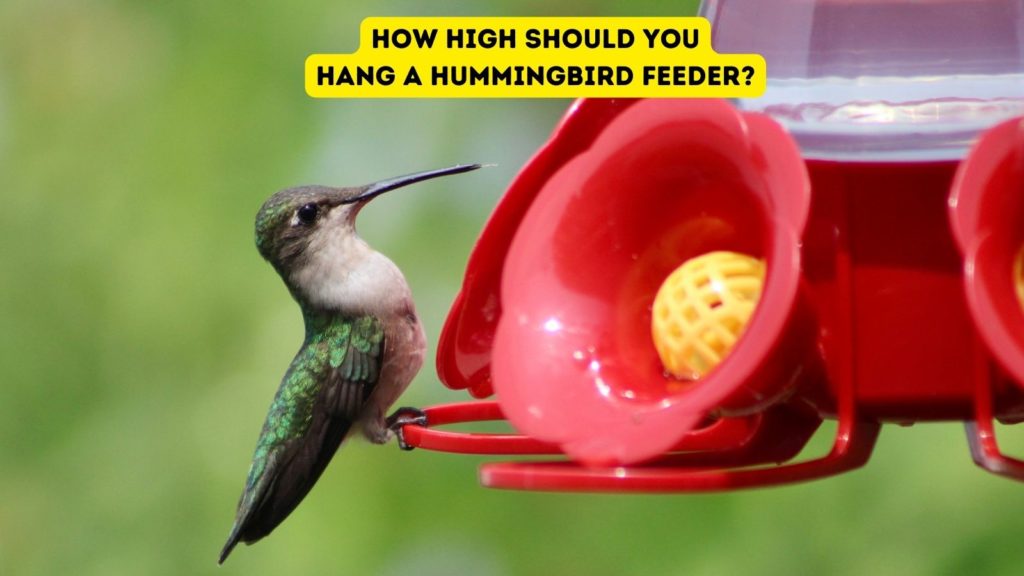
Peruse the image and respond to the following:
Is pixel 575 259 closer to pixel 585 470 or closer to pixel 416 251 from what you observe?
pixel 585 470

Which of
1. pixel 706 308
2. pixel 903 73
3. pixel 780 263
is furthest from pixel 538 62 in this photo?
pixel 780 263

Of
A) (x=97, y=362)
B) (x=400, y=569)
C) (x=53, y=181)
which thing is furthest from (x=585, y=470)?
(x=53, y=181)

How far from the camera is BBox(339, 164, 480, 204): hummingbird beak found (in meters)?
3.06

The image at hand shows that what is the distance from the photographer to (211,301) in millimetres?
4926

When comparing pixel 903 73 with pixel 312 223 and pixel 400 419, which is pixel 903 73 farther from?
pixel 312 223

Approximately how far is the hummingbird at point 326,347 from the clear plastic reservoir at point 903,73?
1.55 metres

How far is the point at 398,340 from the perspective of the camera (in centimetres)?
375

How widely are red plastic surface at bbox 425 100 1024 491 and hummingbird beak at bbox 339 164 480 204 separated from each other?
672 millimetres

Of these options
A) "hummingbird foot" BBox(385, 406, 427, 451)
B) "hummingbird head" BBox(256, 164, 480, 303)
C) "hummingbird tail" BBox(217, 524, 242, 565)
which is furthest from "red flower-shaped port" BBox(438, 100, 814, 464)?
"hummingbird tail" BBox(217, 524, 242, 565)

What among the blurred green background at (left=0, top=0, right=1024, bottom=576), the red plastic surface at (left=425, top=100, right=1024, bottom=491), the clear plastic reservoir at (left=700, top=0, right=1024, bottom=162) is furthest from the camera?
the blurred green background at (left=0, top=0, right=1024, bottom=576)

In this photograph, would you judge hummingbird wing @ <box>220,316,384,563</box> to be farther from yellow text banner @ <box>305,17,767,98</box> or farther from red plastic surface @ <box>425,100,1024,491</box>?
red plastic surface @ <box>425,100,1024,491</box>

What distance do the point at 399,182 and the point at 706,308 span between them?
1.49 metres

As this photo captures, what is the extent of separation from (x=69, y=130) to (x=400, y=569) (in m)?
1.95

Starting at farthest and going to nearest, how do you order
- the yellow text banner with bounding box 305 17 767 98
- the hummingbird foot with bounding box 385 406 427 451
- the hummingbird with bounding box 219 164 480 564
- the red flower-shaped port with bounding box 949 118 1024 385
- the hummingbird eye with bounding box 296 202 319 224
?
the hummingbird eye with bounding box 296 202 319 224 → the hummingbird with bounding box 219 164 480 564 → the hummingbird foot with bounding box 385 406 427 451 → the yellow text banner with bounding box 305 17 767 98 → the red flower-shaped port with bounding box 949 118 1024 385
